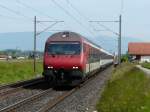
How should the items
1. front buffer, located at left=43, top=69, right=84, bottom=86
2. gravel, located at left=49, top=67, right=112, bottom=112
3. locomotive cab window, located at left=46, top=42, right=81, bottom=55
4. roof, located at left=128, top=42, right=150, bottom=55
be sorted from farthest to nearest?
1. roof, located at left=128, top=42, right=150, bottom=55
2. locomotive cab window, located at left=46, top=42, right=81, bottom=55
3. front buffer, located at left=43, top=69, right=84, bottom=86
4. gravel, located at left=49, top=67, right=112, bottom=112

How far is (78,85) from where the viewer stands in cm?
2870

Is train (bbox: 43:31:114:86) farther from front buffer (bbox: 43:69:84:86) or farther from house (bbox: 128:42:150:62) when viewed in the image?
house (bbox: 128:42:150:62)

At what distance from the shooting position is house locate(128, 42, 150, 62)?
429ft

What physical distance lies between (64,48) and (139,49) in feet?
360

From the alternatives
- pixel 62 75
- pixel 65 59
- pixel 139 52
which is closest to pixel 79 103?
pixel 62 75

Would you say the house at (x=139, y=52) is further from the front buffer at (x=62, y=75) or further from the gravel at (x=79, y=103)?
the gravel at (x=79, y=103)

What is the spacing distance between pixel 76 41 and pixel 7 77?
12.8 meters

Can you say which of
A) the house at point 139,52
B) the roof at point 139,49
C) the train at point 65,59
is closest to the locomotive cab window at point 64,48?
the train at point 65,59

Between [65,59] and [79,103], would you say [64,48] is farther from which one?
[79,103]

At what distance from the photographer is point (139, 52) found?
133 meters

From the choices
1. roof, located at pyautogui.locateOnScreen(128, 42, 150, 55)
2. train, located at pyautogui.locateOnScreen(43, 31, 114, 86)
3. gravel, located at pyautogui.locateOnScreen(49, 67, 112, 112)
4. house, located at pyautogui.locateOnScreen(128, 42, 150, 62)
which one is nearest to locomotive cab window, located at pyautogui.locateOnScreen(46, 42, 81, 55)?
train, located at pyautogui.locateOnScreen(43, 31, 114, 86)

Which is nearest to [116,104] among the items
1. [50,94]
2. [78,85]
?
[50,94]

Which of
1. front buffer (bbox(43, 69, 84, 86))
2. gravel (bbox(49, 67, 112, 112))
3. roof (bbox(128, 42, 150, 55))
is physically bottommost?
gravel (bbox(49, 67, 112, 112))

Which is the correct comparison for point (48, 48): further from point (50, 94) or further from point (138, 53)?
point (138, 53)
